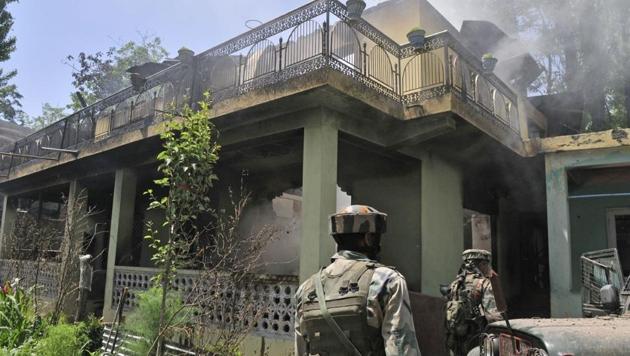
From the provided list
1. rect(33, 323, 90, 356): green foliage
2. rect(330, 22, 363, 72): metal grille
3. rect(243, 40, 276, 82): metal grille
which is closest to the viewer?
rect(33, 323, 90, 356): green foliage

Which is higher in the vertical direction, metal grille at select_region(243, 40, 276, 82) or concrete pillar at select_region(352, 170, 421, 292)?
metal grille at select_region(243, 40, 276, 82)

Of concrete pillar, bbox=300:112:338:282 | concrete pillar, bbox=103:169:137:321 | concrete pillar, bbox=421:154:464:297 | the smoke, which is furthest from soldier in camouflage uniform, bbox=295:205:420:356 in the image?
the smoke

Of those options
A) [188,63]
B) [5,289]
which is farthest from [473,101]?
[5,289]

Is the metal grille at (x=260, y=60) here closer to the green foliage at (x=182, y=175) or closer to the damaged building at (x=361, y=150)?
the damaged building at (x=361, y=150)

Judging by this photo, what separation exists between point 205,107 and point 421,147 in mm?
4770

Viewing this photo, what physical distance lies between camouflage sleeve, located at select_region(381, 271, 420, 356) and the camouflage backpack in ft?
9.96

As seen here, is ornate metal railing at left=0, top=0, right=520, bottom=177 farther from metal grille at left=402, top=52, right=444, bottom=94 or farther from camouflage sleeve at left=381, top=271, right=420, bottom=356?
camouflage sleeve at left=381, top=271, right=420, bottom=356

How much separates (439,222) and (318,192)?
326 centimetres

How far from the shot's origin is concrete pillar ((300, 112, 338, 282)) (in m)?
6.37

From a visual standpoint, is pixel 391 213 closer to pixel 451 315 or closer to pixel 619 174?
pixel 451 315

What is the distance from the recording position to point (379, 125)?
25.0ft

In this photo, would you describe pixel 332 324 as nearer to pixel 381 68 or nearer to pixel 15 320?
pixel 381 68

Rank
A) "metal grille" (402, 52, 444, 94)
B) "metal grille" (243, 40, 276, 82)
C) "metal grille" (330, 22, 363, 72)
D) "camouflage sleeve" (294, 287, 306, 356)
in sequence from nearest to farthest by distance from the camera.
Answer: "camouflage sleeve" (294, 287, 306, 356)
"metal grille" (330, 22, 363, 72)
"metal grille" (243, 40, 276, 82)
"metal grille" (402, 52, 444, 94)

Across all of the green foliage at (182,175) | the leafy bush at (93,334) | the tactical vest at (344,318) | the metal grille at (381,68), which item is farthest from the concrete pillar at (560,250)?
the leafy bush at (93,334)
